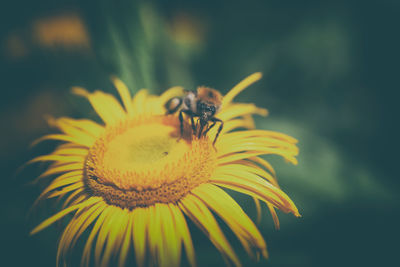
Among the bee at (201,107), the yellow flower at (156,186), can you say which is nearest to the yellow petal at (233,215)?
the yellow flower at (156,186)

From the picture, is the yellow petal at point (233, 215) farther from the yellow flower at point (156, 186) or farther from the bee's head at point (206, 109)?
the bee's head at point (206, 109)

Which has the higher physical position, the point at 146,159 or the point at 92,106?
the point at 92,106

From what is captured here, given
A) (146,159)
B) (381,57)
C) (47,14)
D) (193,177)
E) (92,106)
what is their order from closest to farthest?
(193,177) < (146,159) < (92,106) < (381,57) < (47,14)

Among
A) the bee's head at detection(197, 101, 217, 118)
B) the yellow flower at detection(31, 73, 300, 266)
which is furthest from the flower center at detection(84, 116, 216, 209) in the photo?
the bee's head at detection(197, 101, 217, 118)

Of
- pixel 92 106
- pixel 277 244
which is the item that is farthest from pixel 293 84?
pixel 92 106

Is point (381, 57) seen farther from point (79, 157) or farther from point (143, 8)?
point (79, 157)

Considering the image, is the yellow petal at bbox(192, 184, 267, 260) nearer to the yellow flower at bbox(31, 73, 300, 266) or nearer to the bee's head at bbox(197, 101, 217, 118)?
the yellow flower at bbox(31, 73, 300, 266)
